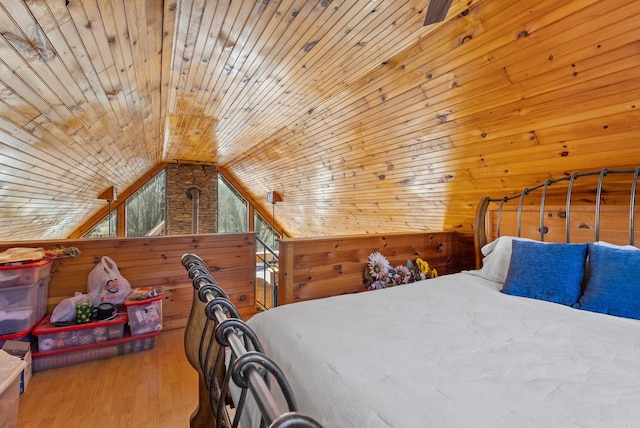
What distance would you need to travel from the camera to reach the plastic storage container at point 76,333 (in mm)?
2275

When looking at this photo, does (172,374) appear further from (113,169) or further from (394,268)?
(113,169)

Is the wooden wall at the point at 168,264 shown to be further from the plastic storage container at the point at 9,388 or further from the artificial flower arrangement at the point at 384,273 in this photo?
the artificial flower arrangement at the point at 384,273

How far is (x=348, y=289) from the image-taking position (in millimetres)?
2633

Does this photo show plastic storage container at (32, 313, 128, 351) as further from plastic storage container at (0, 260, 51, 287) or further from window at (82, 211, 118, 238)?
window at (82, 211, 118, 238)

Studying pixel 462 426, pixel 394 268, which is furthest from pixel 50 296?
pixel 462 426

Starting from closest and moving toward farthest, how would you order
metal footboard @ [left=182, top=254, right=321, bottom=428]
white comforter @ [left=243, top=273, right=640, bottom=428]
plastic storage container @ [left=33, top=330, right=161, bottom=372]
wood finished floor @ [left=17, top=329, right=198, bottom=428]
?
metal footboard @ [left=182, top=254, right=321, bottom=428], white comforter @ [left=243, top=273, right=640, bottom=428], wood finished floor @ [left=17, top=329, right=198, bottom=428], plastic storage container @ [left=33, top=330, right=161, bottom=372]

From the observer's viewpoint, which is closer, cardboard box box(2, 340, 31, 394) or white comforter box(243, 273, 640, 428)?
white comforter box(243, 273, 640, 428)

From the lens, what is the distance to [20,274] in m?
2.13

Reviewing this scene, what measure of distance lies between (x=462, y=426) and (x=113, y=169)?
530cm

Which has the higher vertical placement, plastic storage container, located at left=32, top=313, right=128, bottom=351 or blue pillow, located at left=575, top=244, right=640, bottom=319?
blue pillow, located at left=575, top=244, right=640, bottom=319

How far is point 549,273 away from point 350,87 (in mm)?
2128

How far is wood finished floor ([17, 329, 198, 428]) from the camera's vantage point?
5.75 feet

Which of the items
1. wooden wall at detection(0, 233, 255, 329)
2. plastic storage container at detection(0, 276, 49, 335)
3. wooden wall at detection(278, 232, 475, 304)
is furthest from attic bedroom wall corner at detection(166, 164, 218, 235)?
wooden wall at detection(278, 232, 475, 304)

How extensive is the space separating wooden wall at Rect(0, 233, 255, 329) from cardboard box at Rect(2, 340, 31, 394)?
49 cm
